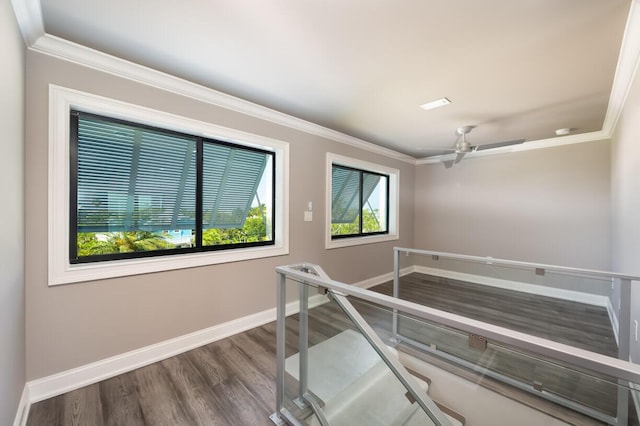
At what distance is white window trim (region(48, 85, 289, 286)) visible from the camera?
185 cm

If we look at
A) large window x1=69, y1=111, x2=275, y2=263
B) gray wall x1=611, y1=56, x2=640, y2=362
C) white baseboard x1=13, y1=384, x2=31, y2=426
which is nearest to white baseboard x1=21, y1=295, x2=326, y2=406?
white baseboard x1=13, y1=384, x2=31, y2=426

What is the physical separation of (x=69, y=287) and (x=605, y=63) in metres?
4.51

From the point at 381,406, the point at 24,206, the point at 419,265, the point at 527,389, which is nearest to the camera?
the point at 527,389

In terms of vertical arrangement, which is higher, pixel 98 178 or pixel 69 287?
pixel 98 178

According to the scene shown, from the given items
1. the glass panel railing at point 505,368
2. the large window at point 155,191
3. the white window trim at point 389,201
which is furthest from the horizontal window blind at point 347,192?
the glass panel railing at point 505,368

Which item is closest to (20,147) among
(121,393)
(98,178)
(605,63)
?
(98,178)

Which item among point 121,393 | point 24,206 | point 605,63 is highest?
point 605,63

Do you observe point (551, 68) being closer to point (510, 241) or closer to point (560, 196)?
point (560, 196)

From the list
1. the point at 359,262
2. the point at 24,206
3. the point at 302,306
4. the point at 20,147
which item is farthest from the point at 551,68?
the point at 24,206

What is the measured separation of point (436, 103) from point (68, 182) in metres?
3.46

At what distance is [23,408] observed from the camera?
164 cm

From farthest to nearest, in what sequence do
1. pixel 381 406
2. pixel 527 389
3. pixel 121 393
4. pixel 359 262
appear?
pixel 359 262 → pixel 121 393 → pixel 381 406 → pixel 527 389

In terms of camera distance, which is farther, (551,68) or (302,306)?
(551,68)

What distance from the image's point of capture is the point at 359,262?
4.42 metres
